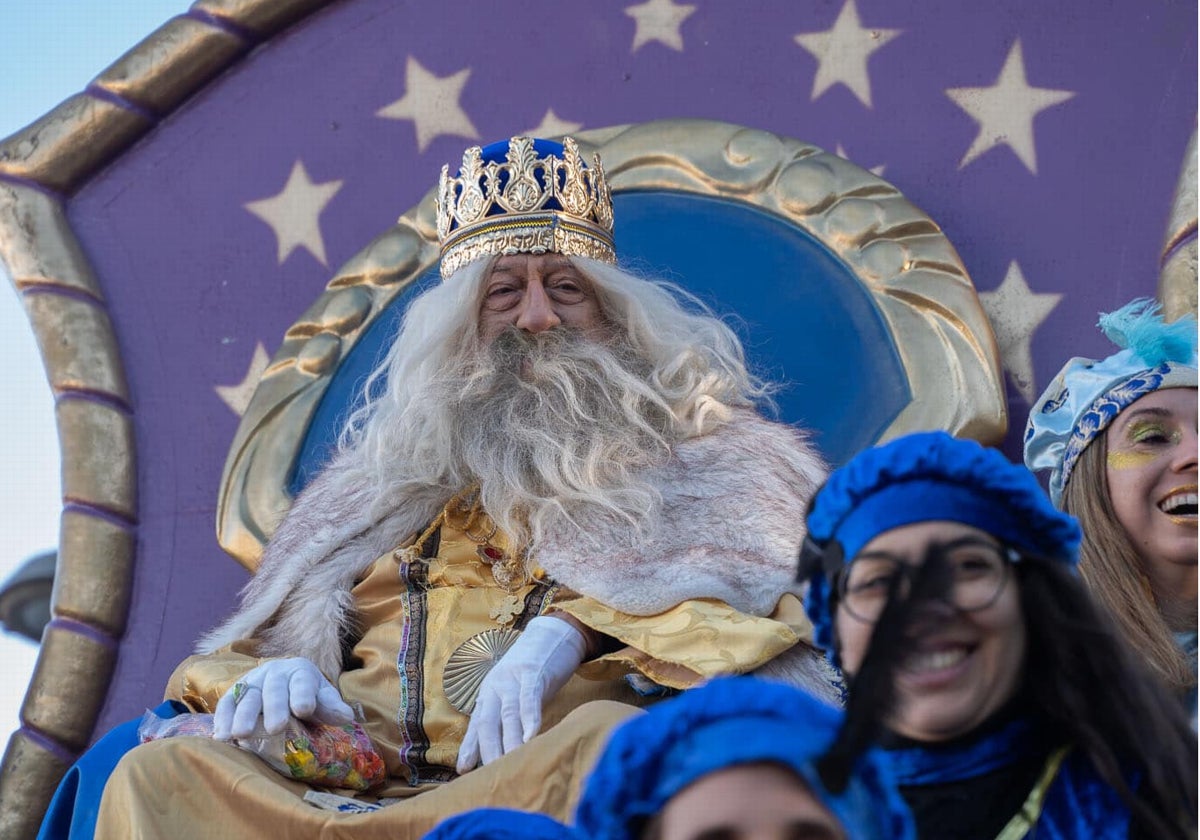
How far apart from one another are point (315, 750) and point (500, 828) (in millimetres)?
1208

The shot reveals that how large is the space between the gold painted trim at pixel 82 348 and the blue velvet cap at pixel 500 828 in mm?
2572

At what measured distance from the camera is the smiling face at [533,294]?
3488 mm

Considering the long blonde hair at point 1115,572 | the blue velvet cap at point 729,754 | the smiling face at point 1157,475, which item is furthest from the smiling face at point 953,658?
the smiling face at point 1157,475

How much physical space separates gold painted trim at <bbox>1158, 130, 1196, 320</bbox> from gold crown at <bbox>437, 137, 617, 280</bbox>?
3.70ft

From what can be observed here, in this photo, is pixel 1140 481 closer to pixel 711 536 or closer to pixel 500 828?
pixel 711 536

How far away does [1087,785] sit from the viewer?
1662 mm

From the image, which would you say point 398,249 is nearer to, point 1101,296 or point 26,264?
point 26,264

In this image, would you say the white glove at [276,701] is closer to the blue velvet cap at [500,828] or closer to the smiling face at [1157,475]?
the blue velvet cap at [500,828]

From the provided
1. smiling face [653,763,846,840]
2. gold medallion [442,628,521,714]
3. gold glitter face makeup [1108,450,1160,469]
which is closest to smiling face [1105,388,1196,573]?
gold glitter face makeup [1108,450,1160,469]

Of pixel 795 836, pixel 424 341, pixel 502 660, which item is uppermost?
pixel 424 341

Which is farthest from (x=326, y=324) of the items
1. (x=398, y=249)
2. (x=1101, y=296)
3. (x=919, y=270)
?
(x=1101, y=296)

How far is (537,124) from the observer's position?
4.18m

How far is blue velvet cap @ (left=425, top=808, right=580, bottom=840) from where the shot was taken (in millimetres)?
1599

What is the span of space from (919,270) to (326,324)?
1.37m
